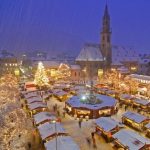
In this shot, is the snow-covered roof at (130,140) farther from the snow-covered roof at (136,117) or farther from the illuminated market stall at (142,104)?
the illuminated market stall at (142,104)

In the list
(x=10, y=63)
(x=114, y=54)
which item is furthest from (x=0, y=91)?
(x=114, y=54)

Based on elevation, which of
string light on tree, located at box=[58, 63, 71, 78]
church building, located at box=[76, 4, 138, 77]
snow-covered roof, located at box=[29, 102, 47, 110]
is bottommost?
snow-covered roof, located at box=[29, 102, 47, 110]

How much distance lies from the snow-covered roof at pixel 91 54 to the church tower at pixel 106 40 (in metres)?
1.58

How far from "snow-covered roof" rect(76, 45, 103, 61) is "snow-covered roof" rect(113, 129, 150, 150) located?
52.0 meters

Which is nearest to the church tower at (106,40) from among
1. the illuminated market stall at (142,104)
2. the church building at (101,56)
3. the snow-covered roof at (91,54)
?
the church building at (101,56)

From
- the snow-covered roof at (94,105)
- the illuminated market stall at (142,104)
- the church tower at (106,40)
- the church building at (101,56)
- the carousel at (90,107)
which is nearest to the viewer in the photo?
the carousel at (90,107)

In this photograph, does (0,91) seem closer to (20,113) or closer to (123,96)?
(20,113)

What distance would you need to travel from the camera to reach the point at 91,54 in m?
76.8

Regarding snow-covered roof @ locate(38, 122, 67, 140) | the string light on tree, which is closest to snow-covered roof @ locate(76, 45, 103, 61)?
the string light on tree

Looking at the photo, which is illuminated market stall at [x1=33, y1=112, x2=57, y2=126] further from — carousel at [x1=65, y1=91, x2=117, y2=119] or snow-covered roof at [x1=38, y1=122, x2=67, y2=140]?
carousel at [x1=65, y1=91, x2=117, y2=119]

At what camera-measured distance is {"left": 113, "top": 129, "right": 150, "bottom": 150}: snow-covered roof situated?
22297 millimetres

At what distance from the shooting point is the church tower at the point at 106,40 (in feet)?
246

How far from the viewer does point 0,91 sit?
4419cm

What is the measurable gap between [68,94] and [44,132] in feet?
84.0
